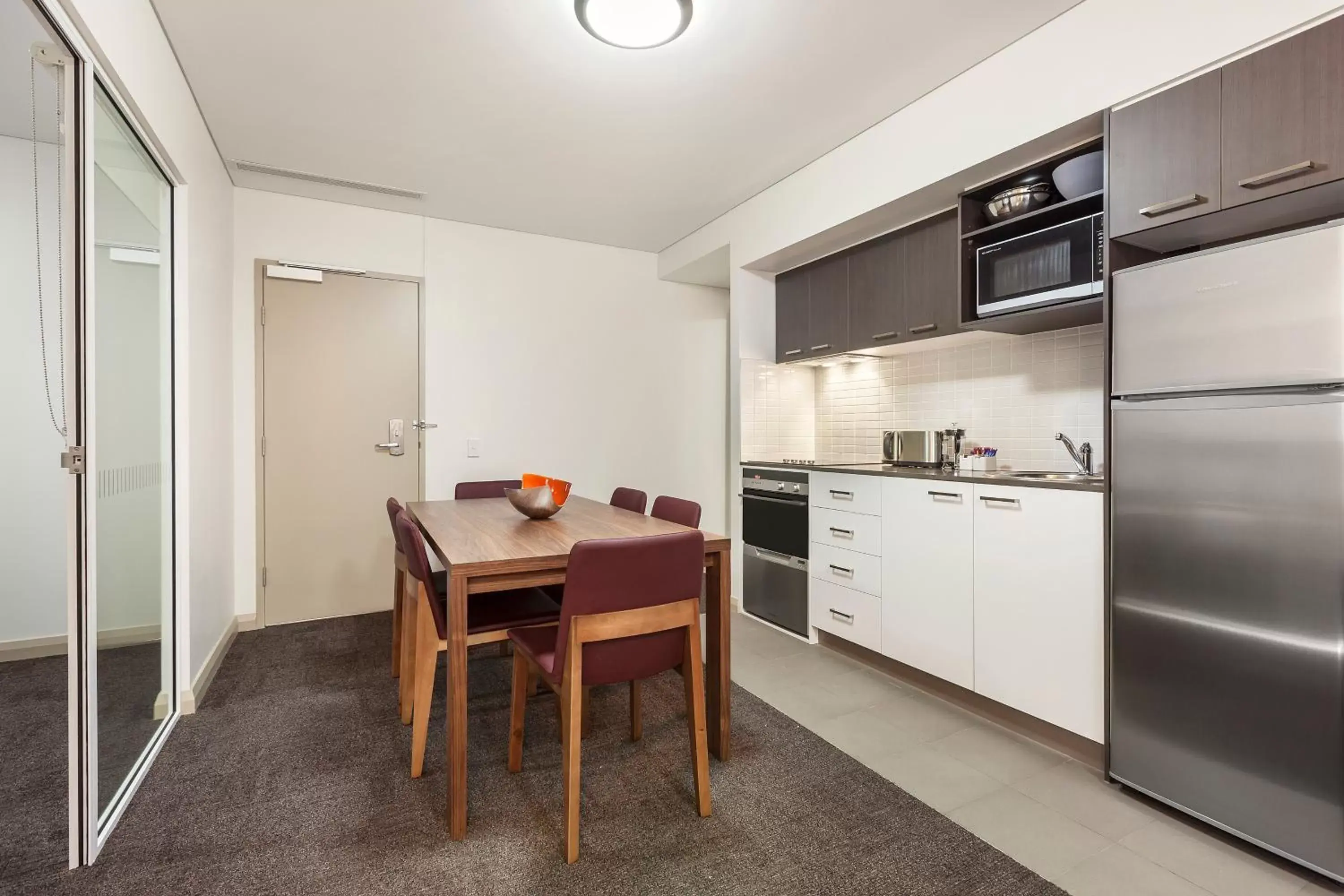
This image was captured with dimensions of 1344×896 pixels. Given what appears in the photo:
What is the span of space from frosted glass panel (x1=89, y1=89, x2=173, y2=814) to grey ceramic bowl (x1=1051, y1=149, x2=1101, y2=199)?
321 cm

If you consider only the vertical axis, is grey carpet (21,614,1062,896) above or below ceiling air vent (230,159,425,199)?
below

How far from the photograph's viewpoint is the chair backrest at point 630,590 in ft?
5.50

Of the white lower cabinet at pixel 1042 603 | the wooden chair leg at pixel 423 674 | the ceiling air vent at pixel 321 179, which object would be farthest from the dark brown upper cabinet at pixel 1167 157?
the ceiling air vent at pixel 321 179

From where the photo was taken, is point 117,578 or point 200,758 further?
point 200,758

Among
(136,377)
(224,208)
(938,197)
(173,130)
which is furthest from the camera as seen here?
(224,208)

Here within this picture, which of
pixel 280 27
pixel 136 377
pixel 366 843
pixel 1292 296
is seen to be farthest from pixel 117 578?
pixel 1292 296

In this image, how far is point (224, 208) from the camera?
137 inches

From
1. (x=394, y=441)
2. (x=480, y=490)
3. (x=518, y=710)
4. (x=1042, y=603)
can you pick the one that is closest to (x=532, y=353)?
(x=394, y=441)

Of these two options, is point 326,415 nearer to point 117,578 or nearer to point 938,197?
point 117,578

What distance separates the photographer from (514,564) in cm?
179

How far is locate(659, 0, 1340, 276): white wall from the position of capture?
1856mm

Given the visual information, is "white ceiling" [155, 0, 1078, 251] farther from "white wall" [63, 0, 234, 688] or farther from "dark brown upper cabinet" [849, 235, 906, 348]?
"dark brown upper cabinet" [849, 235, 906, 348]

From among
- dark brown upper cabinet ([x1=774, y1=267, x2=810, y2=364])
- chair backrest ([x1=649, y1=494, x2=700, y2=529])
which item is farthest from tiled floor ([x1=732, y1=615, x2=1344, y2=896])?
dark brown upper cabinet ([x1=774, y1=267, x2=810, y2=364])

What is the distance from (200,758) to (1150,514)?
3291mm
